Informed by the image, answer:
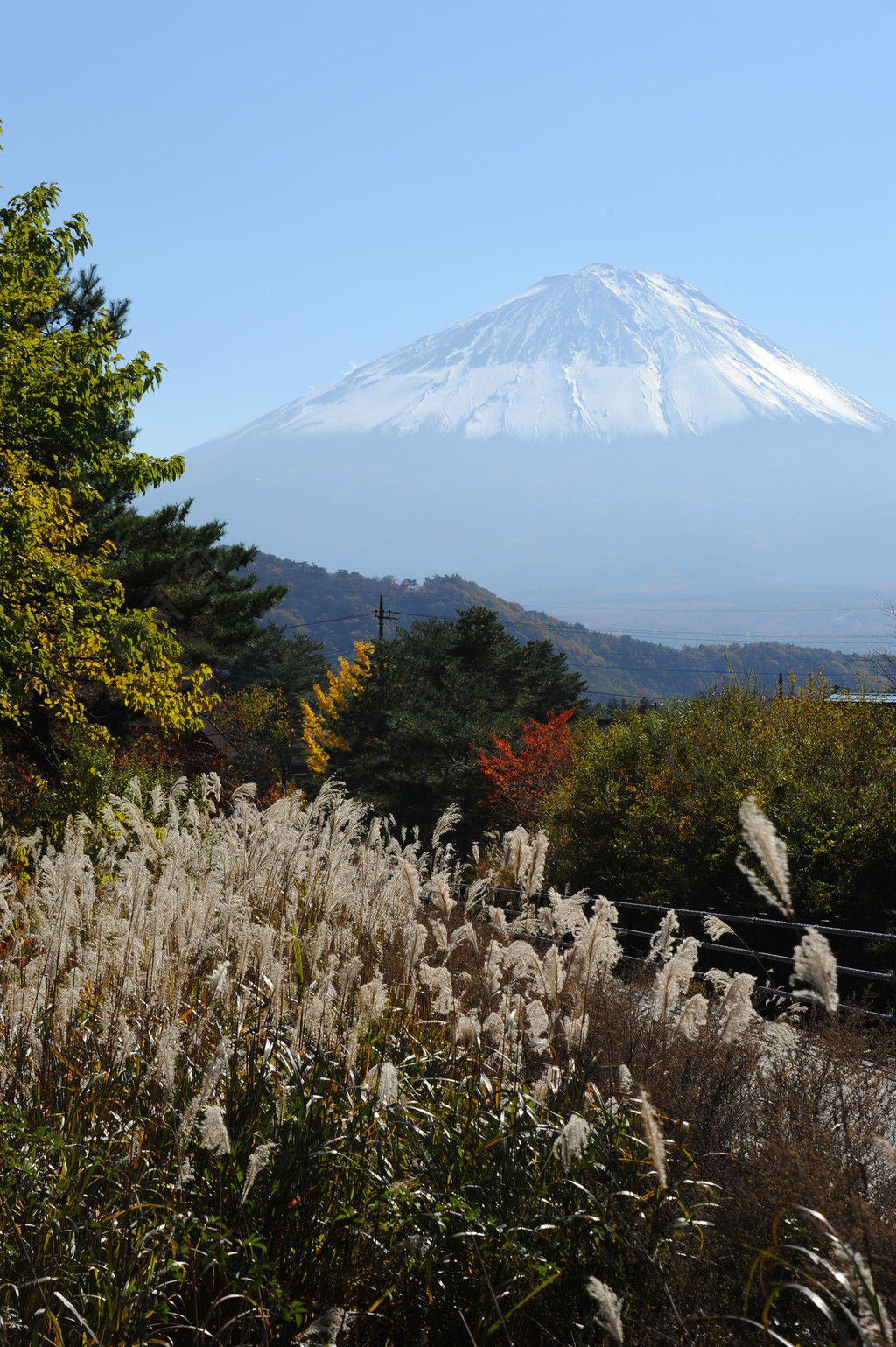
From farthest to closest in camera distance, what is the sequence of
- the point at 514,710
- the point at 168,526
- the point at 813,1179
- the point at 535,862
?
the point at 514,710 < the point at 168,526 < the point at 535,862 < the point at 813,1179

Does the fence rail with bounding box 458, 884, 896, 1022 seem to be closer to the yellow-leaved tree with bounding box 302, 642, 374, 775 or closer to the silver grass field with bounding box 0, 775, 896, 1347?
the silver grass field with bounding box 0, 775, 896, 1347

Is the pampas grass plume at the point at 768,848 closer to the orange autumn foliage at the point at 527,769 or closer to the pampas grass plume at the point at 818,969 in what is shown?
the pampas grass plume at the point at 818,969

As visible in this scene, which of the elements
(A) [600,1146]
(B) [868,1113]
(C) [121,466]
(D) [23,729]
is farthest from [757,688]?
(A) [600,1146]

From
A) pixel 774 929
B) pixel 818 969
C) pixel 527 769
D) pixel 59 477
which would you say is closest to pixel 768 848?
pixel 818 969

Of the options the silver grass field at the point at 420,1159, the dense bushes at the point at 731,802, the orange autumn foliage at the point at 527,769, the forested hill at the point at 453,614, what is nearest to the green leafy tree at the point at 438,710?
the orange autumn foliage at the point at 527,769

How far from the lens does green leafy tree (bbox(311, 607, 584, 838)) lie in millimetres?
26828

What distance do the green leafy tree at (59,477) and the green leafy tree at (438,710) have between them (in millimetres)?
13859

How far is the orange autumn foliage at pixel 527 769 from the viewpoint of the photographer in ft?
72.8

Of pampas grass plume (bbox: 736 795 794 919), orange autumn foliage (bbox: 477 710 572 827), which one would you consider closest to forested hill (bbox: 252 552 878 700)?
orange autumn foliage (bbox: 477 710 572 827)

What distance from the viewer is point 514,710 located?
1171 inches

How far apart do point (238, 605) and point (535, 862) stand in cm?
1842

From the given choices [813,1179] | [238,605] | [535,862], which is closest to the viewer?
[813,1179]

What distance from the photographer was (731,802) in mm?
9914

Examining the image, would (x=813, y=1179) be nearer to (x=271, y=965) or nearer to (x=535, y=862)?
(x=271, y=965)
